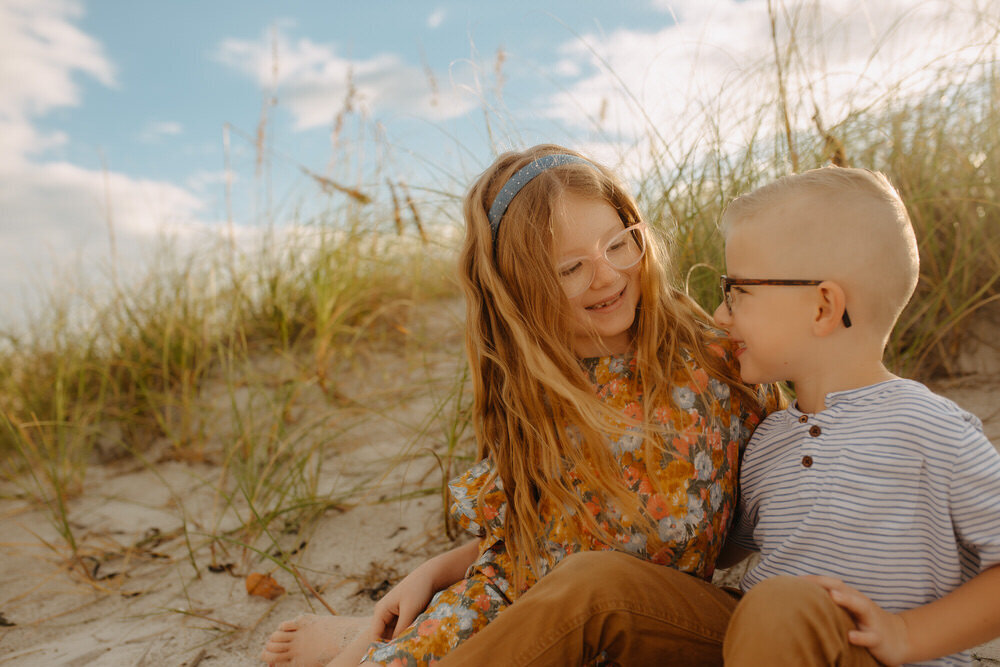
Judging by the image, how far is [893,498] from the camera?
1.25 meters

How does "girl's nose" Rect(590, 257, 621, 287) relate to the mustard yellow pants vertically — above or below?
above

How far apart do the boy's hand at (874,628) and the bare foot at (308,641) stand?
48.7 inches

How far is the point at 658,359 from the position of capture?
1697 millimetres

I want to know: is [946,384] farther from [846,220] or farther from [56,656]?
[56,656]

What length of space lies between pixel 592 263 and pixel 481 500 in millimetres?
659

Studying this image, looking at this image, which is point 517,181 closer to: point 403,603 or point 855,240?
point 855,240

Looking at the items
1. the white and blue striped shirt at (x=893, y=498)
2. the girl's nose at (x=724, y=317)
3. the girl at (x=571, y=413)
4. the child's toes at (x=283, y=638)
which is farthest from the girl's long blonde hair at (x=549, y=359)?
the child's toes at (x=283, y=638)

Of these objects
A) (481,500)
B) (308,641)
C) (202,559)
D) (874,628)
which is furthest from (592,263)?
(202,559)

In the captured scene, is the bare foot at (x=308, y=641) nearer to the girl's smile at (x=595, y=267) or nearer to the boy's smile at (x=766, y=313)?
the girl's smile at (x=595, y=267)

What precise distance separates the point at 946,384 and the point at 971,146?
1.08m

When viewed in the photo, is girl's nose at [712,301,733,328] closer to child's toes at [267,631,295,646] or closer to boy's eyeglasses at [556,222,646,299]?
boy's eyeglasses at [556,222,646,299]

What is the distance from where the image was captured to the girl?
5.27 ft

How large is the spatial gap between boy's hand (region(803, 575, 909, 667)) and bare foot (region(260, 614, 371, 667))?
4.05 ft

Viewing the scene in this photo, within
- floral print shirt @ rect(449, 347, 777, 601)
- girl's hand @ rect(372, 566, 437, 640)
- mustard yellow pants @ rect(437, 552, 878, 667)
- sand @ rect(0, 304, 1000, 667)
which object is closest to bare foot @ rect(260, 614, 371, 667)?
girl's hand @ rect(372, 566, 437, 640)
